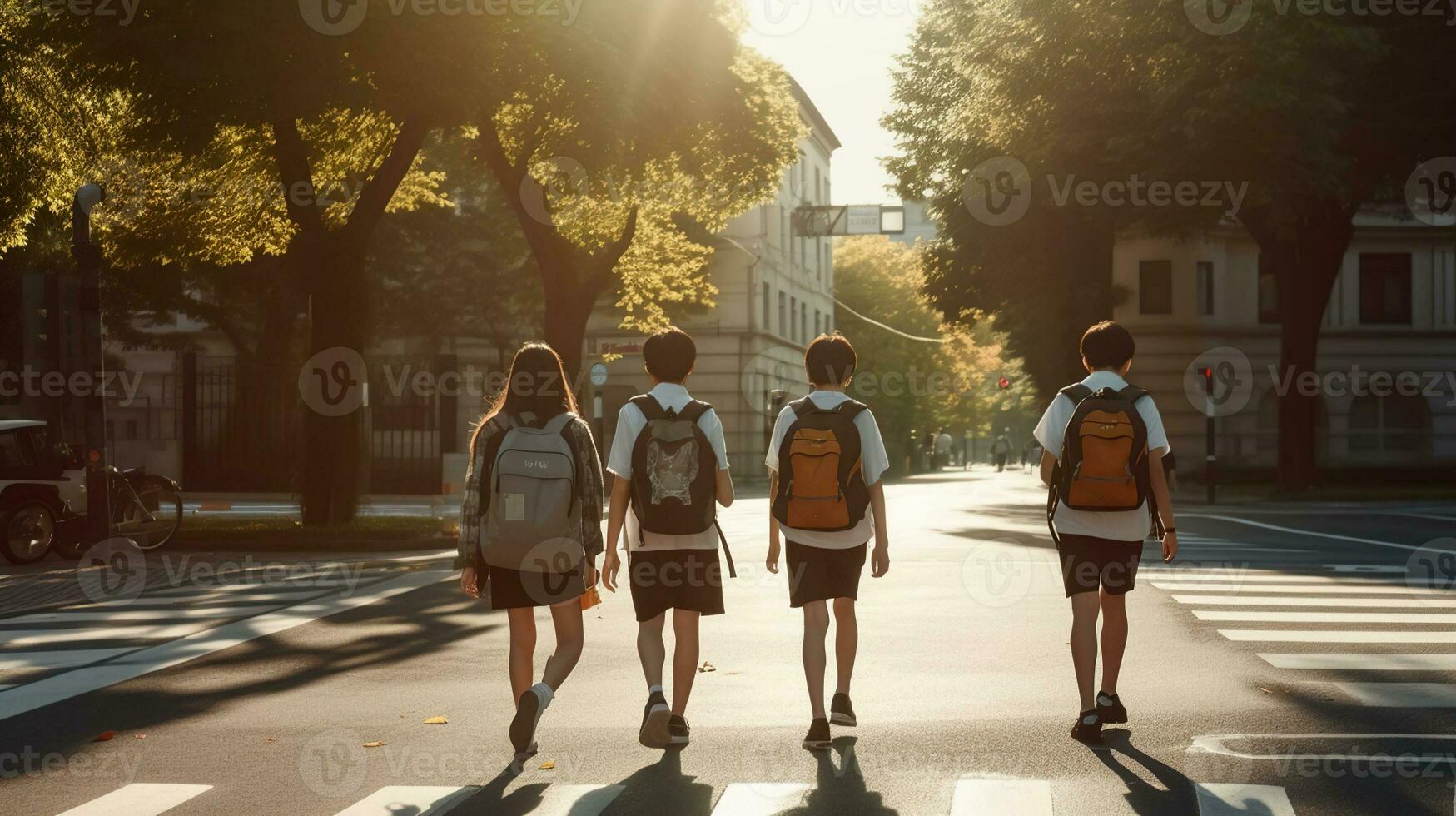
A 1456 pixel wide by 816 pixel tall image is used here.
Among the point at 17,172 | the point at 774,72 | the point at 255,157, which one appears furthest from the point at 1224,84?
the point at 17,172

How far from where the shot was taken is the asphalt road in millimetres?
5703

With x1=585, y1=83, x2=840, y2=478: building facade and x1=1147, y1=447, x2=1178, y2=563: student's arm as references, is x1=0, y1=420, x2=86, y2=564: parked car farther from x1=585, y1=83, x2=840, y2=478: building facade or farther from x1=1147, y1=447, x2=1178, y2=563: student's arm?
x1=585, y1=83, x2=840, y2=478: building facade

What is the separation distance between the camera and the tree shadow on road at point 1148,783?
5.40 meters

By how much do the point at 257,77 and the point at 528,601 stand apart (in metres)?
11.9

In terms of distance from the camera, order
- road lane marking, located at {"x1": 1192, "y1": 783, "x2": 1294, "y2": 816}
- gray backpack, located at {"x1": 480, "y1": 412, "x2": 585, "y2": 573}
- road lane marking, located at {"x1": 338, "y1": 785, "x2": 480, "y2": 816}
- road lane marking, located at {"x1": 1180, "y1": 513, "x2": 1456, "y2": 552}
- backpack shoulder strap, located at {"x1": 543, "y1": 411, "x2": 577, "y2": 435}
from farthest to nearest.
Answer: road lane marking, located at {"x1": 1180, "y1": 513, "x2": 1456, "y2": 552} < backpack shoulder strap, located at {"x1": 543, "y1": 411, "x2": 577, "y2": 435} < gray backpack, located at {"x1": 480, "y1": 412, "x2": 585, "y2": 573} < road lane marking, located at {"x1": 338, "y1": 785, "x2": 480, "y2": 816} < road lane marking, located at {"x1": 1192, "y1": 783, "x2": 1294, "y2": 816}

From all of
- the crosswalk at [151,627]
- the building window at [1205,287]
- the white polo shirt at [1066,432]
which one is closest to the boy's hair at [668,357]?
the white polo shirt at [1066,432]

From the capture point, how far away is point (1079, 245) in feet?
125

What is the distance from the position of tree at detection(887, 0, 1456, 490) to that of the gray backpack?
22211 millimetres

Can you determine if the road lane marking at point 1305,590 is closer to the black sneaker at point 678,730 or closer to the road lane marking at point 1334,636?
the road lane marking at point 1334,636

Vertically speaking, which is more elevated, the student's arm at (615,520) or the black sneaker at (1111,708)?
the student's arm at (615,520)

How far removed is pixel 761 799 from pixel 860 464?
1.68 meters

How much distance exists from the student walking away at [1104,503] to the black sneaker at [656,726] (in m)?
1.82

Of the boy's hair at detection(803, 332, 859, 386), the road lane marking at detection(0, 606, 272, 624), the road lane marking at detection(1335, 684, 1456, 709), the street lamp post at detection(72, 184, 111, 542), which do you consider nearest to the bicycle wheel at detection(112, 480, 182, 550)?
the street lamp post at detection(72, 184, 111, 542)

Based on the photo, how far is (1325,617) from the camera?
11.2m
